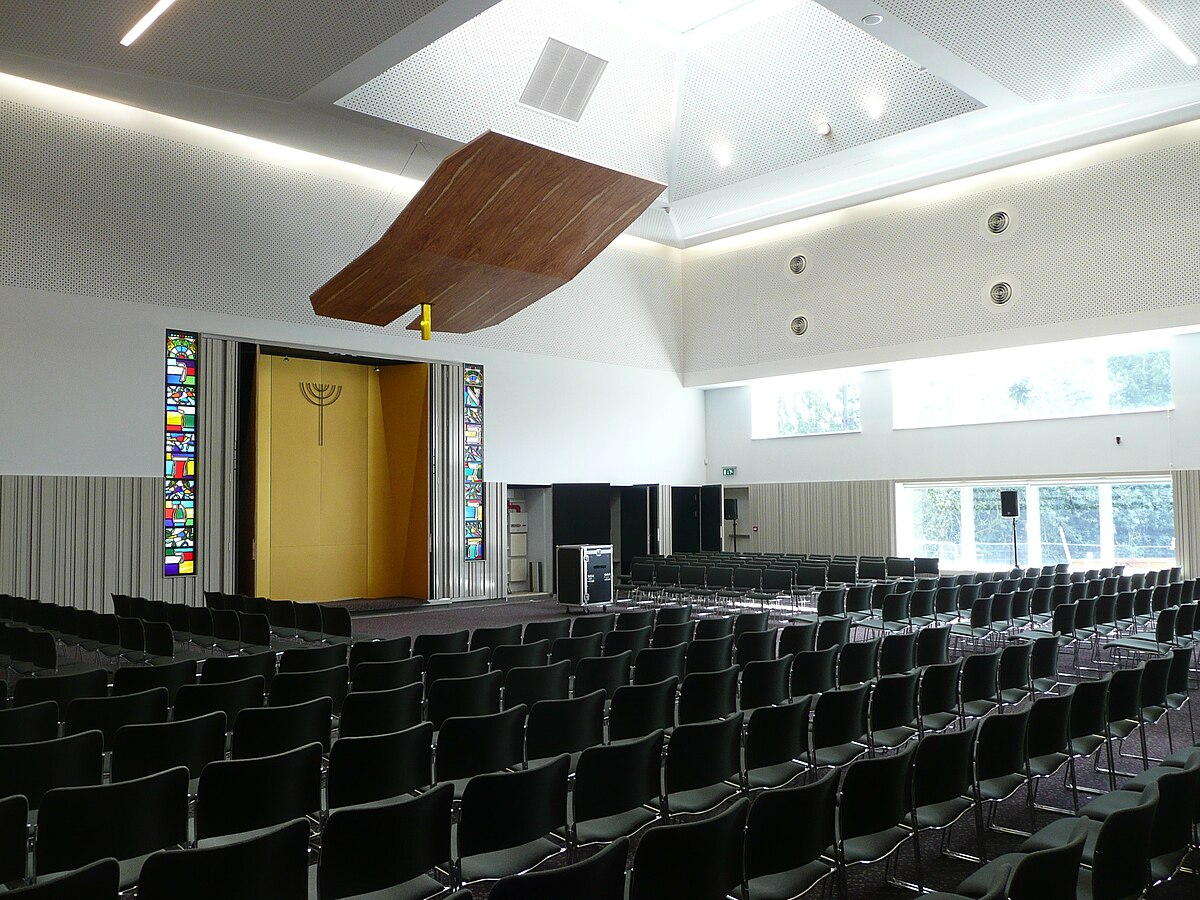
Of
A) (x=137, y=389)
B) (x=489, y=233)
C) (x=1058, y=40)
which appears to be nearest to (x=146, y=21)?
(x=489, y=233)

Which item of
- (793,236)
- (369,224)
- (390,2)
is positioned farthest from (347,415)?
(793,236)

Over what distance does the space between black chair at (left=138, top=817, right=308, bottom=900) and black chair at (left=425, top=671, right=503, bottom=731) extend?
2.33 metres

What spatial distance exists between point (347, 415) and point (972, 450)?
11599mm

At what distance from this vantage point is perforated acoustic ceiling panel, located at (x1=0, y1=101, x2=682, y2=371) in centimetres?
1128

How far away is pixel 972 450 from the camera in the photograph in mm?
16484

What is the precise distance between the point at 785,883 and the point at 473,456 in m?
13.3

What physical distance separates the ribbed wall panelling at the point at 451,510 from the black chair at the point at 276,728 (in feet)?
35.6

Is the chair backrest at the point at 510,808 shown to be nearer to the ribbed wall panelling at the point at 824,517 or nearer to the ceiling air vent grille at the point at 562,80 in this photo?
the ceiling air vent grille at the point at 562,80

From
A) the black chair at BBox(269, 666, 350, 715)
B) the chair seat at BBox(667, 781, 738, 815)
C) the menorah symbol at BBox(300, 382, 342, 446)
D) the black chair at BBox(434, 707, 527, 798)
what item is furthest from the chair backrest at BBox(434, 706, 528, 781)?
the menorah symbol at BBox(300, 382, 342, 446)

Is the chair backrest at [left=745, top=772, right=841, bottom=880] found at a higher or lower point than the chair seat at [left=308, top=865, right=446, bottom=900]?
higher

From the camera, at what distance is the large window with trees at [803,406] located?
60.4 ft

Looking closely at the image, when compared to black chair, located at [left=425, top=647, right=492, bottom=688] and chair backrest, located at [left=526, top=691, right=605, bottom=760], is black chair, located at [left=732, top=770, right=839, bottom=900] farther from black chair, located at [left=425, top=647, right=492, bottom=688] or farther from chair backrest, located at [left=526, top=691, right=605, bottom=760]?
black chair, located at [left=425, top=647, right=492, bottom=688]

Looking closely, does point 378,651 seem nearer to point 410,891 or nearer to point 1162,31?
point 410,891

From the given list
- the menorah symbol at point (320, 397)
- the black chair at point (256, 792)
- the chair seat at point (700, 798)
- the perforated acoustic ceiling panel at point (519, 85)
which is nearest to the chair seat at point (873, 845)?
the chair seat at point (700, 798)
